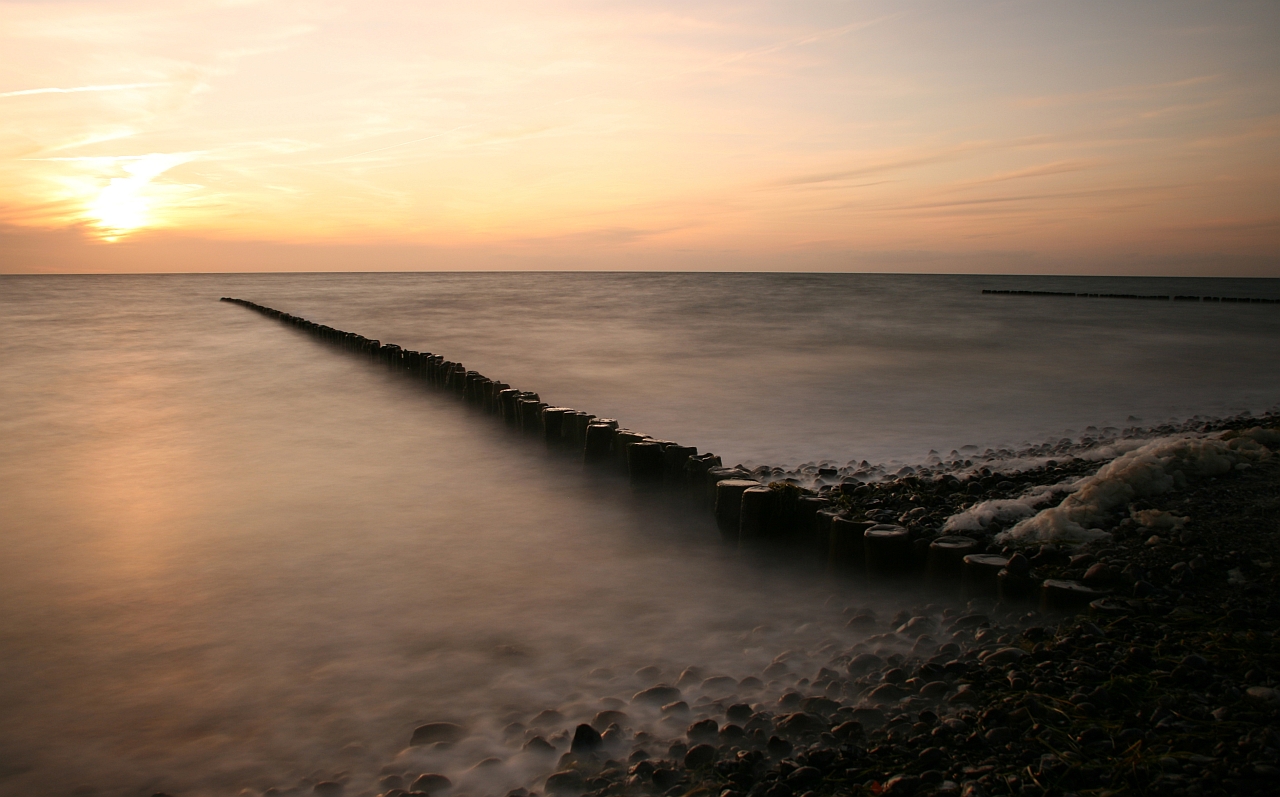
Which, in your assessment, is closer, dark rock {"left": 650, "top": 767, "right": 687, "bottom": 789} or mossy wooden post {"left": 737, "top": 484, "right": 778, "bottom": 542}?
dark rock {"left": 650, "top": 767, "right": 687, "bottom": 789}

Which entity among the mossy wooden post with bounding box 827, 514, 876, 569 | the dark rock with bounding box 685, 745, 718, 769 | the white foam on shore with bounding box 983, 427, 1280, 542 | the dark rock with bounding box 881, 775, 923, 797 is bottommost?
the dark rock with bounding box 685, 745, 718, 769

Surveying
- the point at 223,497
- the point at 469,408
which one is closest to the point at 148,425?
the point at 469,408

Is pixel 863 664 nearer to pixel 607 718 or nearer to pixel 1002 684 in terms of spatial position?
pixel 1002 684

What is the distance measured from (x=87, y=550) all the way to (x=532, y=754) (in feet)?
10.3

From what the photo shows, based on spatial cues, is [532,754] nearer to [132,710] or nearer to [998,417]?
[132,710]

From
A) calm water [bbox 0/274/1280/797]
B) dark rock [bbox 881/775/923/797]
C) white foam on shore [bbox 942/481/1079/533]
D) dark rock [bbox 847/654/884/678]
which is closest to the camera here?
dark rock [bbox 881/775/923/797]

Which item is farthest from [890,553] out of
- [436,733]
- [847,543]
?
[436,733]

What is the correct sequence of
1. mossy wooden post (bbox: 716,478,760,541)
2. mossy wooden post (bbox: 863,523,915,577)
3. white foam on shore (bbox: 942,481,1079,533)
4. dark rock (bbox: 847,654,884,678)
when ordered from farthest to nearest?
mossy wooden post (bbox: 716,478,760,541) → white foam on shore (bbox: 942,481,1079,533) → mossy wooden post (bbox: 863,523,915,577) → dark rock (bbox: 847,654,884,678)

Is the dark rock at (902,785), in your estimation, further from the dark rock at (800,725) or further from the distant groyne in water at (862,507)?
the distant groyne in water at (862,507)

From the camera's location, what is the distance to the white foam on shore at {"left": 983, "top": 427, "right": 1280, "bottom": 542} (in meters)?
3.54

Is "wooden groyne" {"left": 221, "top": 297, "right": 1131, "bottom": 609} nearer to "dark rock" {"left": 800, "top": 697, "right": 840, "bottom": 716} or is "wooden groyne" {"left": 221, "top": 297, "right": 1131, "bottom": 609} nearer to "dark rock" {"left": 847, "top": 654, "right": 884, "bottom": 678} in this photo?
"dark rock" {"left": 847, "top": 654, "right": 884, "bottom": 678}

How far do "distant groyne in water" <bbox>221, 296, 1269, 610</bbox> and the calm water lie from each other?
0.59ft

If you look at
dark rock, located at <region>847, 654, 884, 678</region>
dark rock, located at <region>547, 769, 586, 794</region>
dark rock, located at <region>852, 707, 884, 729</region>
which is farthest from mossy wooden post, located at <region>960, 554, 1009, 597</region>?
dark rock, located at <region>547, 769, 586, 794</region>

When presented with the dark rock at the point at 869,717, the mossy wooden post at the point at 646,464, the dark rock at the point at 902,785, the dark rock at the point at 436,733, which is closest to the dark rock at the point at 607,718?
the dark rock at the point at 436,733
